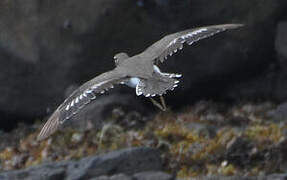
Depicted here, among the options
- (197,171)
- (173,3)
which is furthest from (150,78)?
(173,3)

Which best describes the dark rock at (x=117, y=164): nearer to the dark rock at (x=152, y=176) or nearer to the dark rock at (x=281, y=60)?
the dark rock at (x=152, y=176)

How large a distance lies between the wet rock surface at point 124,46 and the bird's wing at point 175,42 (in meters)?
3.66

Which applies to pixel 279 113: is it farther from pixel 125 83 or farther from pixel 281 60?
pixel 125 83

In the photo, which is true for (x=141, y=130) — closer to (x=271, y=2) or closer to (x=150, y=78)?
(x=271, y=2)

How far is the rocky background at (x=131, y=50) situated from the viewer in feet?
43.2

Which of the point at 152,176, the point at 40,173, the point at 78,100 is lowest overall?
the point at 152,176

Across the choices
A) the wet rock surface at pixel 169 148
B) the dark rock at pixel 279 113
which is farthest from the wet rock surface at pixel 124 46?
the dark rock at pixel 279 113

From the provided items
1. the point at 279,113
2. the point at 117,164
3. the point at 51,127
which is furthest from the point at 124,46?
the point at 51,127

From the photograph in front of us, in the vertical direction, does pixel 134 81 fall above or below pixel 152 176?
above

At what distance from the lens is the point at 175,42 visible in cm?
Answer: 943

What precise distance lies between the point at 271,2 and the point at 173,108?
6.79 feet

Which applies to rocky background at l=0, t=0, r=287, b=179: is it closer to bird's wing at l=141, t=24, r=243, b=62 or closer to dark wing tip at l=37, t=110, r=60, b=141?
bird's wing at l=141, t=24, r=243, b=62

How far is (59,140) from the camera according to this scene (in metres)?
12.0

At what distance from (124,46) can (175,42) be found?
3.86 meters
